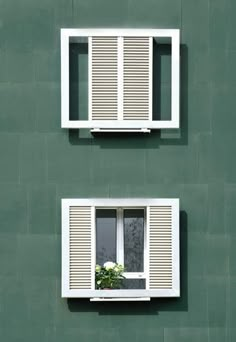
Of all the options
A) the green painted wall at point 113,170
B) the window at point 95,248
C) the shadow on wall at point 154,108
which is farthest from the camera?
the shadow on wall at point 154,108

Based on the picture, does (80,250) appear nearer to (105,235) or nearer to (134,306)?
(105,235)

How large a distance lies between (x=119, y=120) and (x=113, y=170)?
1.93 ft

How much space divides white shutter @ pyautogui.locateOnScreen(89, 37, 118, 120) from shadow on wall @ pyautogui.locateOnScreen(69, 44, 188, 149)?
6.8 inches

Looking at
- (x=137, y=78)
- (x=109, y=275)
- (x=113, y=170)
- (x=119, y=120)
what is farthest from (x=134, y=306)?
(x=137, y=78)

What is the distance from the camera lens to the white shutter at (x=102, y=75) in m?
12.7

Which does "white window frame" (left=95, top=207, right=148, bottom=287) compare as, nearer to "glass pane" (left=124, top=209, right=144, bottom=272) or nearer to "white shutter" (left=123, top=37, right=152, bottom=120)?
"glass pane" (left=124, top=209, right=144, bottom=272)

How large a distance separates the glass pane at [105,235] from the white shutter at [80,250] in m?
0.29

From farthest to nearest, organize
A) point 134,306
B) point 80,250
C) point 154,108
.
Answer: point 154,108 → point 134,306 → point 80,250

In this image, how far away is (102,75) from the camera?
12688 mm

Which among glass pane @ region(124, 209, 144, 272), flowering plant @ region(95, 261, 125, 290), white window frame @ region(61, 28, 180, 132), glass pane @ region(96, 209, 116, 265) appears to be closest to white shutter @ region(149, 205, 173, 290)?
glass pane @ region(124, 209, 144, 272)

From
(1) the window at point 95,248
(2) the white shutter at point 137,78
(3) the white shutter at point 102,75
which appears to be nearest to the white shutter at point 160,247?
(1) the window at point 95,248

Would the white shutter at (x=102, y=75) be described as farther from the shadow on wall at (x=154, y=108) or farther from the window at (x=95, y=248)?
the window at (x=95, y=248)
